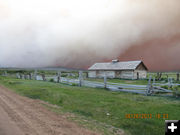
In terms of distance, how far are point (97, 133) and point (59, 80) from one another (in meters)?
21.7

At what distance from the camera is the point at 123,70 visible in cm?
3675

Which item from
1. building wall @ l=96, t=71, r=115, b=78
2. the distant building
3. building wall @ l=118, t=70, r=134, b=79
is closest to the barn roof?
the distant building

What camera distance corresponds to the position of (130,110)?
7.74m

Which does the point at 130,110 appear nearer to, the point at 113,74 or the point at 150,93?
the point at 150,93

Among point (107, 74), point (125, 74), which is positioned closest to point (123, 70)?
point (125, 74)

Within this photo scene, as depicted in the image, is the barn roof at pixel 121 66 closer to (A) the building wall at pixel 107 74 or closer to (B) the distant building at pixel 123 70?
(B) the distant building at pixel 123 70

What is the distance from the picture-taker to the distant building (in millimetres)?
35172

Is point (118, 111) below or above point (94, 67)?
below

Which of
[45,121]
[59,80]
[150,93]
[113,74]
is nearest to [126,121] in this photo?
[45,121]

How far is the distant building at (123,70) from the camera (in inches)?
1385

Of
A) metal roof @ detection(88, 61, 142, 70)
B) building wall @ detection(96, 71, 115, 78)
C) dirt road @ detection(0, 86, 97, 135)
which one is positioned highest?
metal roof @ detection(88, 61, 142, 70)

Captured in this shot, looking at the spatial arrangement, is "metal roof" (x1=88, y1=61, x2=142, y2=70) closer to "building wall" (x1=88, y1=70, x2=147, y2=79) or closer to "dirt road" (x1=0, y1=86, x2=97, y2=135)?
"building wall" (x1=88, y1=70, x2=147, y2=79)

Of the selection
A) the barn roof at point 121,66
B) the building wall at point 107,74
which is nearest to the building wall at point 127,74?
the barn roof at point 121,66

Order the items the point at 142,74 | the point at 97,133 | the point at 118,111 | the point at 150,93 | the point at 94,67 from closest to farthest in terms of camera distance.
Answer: the point at 97,133 → the point at 118,111 → the point at 150,93 → the point at 142,74 → the point at 94,67
